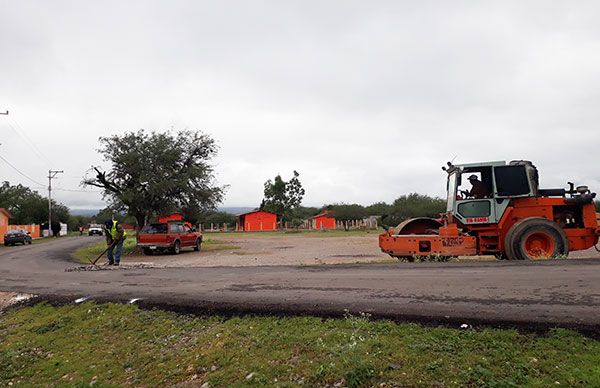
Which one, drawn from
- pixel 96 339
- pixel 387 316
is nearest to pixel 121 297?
pixel 96 339

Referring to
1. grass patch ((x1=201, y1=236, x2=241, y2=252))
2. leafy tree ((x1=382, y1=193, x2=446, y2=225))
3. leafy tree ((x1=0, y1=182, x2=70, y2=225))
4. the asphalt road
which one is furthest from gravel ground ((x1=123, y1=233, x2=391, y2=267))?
leafy tree ((x1=0, y1=182, x2=70, y2=225))

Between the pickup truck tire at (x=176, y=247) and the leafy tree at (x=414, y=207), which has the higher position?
the leafy tree at (x=414, y=207)

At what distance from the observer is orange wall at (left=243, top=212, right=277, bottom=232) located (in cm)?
7519

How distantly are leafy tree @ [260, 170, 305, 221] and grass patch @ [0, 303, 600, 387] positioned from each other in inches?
2971

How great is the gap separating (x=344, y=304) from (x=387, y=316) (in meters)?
0.97

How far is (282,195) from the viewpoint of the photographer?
83750 mm

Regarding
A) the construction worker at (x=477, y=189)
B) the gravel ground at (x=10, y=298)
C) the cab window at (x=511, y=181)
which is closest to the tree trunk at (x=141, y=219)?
the gravel ground at (x=10, y=298)

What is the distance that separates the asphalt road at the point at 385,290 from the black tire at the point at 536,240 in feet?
3.99

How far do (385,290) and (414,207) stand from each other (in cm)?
4550

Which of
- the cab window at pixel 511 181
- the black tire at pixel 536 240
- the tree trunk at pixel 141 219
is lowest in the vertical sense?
the black tire at pixel 536 240

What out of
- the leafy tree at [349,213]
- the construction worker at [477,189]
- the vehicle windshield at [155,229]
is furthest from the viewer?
the leafy tree at [349,213]

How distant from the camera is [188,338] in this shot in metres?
6.56

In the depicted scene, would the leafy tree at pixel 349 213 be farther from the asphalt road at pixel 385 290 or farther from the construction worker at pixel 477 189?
the asphalt road at pixel 385 290

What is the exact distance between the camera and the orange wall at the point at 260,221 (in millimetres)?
75188
